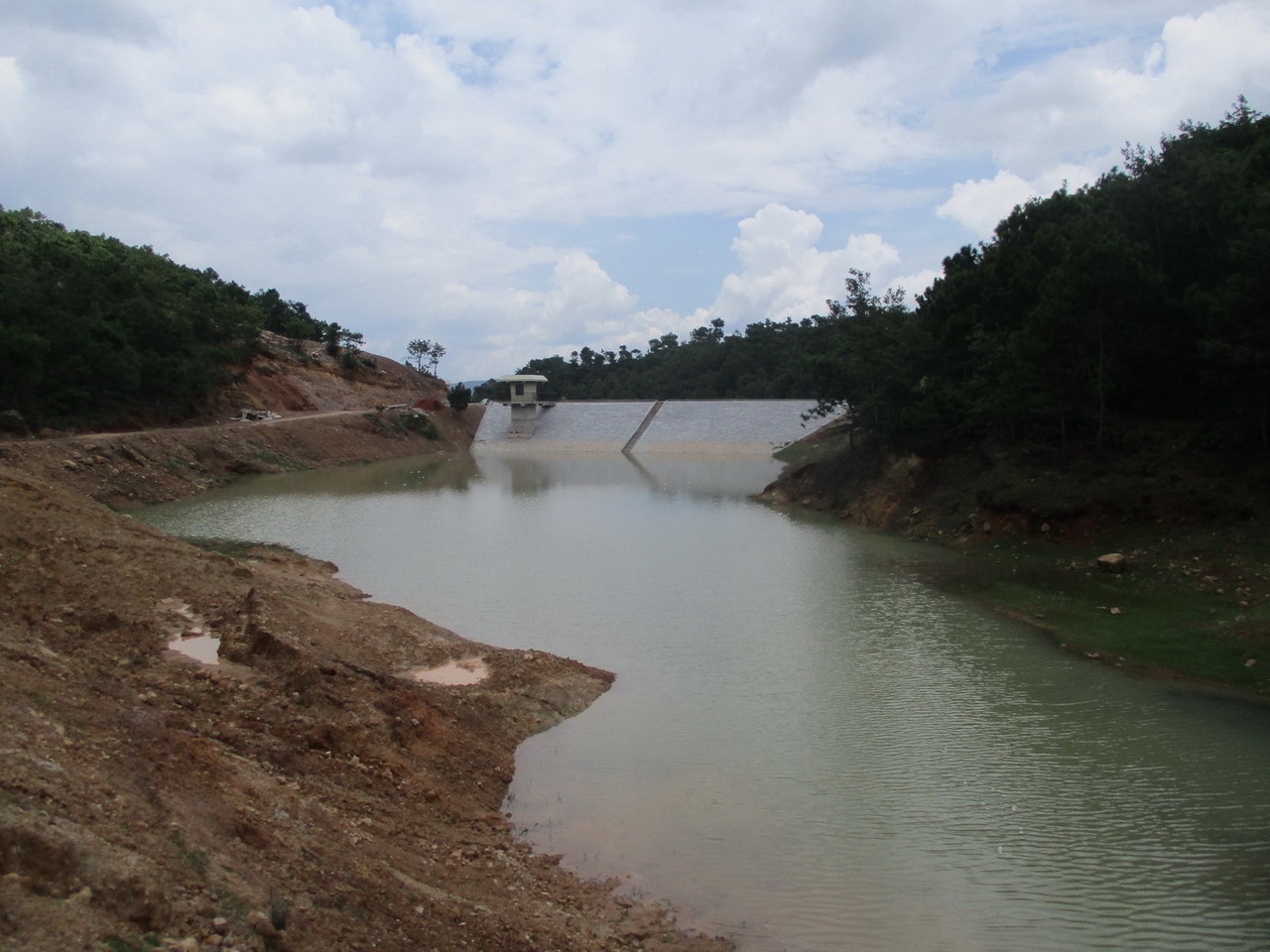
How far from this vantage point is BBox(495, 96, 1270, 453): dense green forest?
79.7 ft

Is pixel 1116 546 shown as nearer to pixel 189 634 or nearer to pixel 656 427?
pixel 189 634

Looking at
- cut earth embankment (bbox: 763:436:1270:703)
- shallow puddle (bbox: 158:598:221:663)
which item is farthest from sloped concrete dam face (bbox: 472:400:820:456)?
shallow puddle (bbox: 158:598:221:663)

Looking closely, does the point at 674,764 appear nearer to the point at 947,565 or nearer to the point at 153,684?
the point at 153,684

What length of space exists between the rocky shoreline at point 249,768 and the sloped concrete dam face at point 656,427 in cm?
5183

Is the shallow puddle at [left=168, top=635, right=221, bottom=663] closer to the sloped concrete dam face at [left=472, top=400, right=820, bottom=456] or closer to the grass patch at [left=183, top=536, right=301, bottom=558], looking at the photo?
the grass patch at [left=183, top=536, right=301, bottom=558]

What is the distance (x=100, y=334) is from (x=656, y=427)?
36281 mm

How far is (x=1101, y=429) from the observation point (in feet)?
90.1

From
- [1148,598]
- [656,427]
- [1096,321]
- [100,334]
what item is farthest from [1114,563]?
[656,427]

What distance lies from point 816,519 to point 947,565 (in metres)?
10.4

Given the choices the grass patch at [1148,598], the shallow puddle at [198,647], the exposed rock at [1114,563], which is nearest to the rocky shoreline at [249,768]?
the shallow puddle at [198,647]

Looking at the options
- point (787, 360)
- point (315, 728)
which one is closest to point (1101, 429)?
point (315, 728)

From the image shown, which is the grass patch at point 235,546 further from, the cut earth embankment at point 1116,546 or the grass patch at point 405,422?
the grass patch at point 405,422

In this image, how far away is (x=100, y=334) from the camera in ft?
165

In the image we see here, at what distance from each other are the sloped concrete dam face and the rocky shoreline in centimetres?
5183
